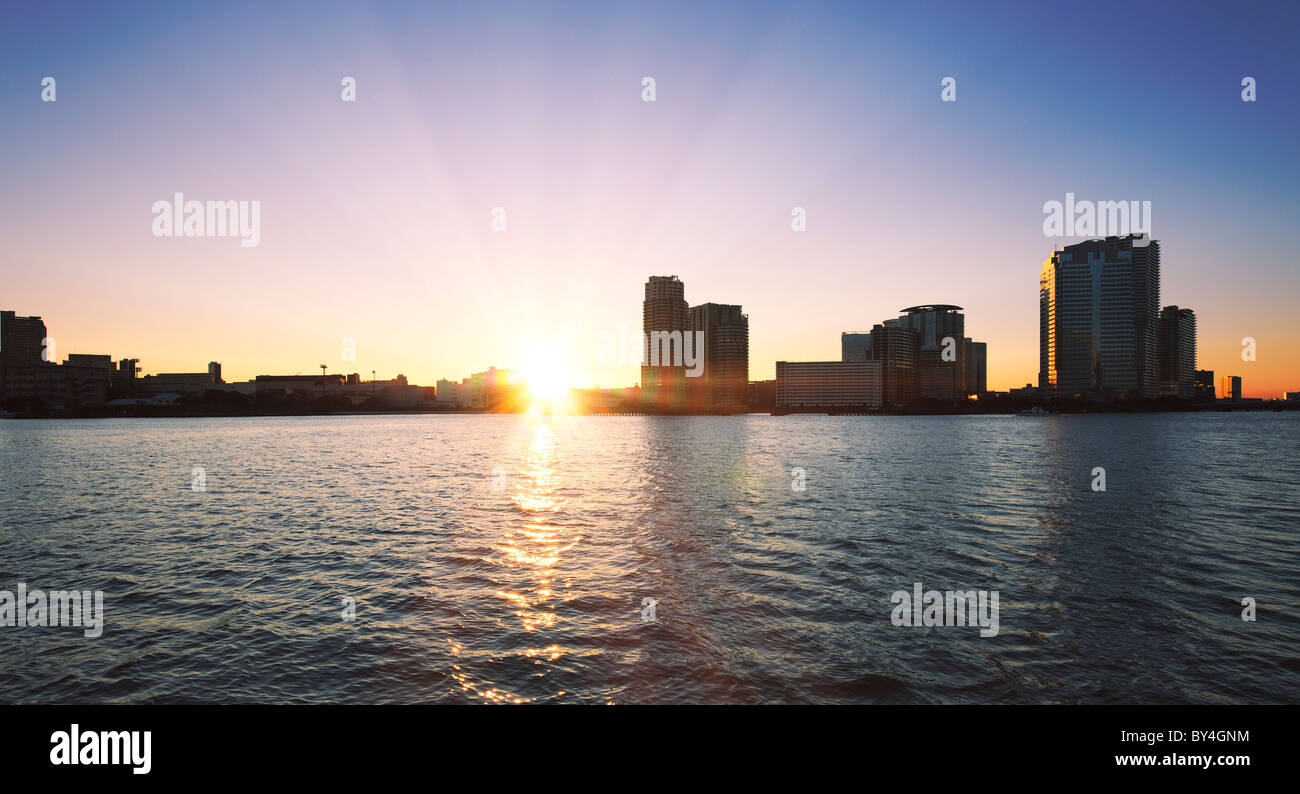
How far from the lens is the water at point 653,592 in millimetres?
14547

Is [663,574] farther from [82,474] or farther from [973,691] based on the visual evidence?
[82,474]

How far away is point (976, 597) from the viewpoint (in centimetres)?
2097

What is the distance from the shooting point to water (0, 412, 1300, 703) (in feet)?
47.7

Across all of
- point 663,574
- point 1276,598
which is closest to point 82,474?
point 663,574

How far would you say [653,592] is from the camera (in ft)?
70.5

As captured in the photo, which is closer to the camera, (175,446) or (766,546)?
(766,546)

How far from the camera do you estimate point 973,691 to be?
14008 millimetres

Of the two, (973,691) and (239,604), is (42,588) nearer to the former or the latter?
(239,604)
